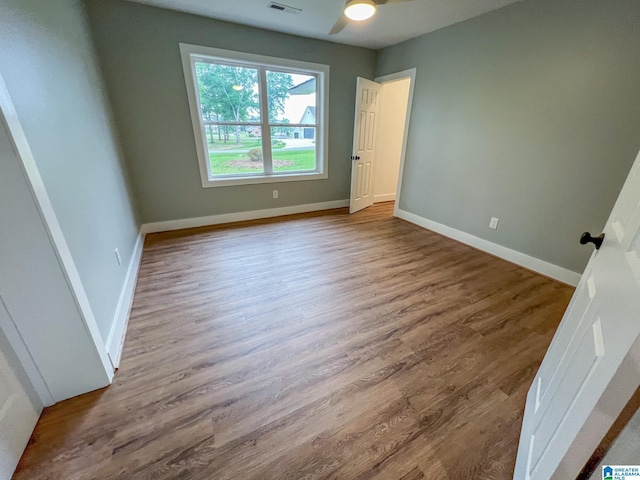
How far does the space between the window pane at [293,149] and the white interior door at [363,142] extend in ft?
2.24

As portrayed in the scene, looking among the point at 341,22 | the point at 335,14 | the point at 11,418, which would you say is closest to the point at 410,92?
the point at 335,14

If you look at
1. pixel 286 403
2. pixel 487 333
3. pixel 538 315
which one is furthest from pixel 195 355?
pixel 538 315

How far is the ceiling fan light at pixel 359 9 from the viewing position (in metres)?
1.68

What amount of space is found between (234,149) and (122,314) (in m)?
2.56

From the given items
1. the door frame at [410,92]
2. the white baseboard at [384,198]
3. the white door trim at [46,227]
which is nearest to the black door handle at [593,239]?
the white door trim at [46,227]

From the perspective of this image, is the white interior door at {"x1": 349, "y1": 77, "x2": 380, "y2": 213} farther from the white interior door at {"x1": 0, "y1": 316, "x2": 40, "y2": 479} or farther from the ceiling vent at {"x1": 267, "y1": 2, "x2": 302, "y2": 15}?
the white interior door at {"x1": 0, "y1": 316, "x2": 40, "y2": 479}

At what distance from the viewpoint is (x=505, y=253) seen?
2.90 m

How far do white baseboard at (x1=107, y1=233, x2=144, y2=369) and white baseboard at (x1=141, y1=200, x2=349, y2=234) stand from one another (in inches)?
32.7

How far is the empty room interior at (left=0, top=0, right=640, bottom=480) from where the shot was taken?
3.47ft

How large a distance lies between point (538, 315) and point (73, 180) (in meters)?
3.23

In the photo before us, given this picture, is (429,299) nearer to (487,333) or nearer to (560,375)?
(487,333)

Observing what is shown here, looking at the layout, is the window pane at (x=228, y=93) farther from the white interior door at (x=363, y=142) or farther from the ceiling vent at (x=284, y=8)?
the white interior door at (x=363, y=142)

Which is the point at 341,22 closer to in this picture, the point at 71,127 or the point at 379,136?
the point at 71,127

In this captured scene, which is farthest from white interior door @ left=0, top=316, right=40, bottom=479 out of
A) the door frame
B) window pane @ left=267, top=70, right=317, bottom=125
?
the door frame
